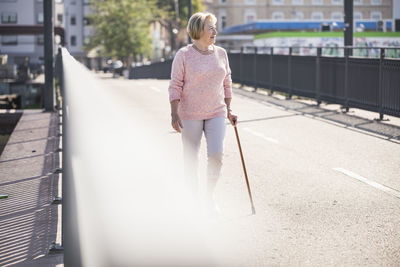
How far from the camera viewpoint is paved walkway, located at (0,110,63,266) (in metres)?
5.35

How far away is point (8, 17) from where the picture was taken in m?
99.5

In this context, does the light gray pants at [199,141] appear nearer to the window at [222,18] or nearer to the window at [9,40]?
the window at [9,40]

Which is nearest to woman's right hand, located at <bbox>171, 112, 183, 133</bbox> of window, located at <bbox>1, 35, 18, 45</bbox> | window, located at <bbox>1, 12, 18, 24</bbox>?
window, located at <bbox>1, 12, 18, 24</bbox>

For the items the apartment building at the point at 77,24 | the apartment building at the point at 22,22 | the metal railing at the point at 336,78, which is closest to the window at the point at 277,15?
the apartment building at the point at 77,24

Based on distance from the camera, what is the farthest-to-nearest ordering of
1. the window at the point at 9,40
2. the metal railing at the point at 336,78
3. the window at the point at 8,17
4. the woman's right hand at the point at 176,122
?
the window at the point at 9,40, the window at the point at 8,17, the metal railing at the point at 336,78, the woman's right hand at the point at 176,122

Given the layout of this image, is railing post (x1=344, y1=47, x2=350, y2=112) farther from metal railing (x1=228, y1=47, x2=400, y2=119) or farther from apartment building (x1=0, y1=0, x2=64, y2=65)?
apartment building (x1=0, y1=0, x2=64, y2=65)

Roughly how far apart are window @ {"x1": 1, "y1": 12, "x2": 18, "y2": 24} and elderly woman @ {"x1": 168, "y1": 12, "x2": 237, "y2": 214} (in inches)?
3793

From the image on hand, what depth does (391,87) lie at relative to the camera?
15305 mm

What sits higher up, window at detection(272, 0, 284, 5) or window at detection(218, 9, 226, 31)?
window at detection(272, 0, 284, 5)

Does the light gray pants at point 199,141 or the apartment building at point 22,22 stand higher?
the apartment building at point 22,22

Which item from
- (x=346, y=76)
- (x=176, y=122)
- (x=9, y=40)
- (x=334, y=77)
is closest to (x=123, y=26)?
(x=9, y=40)

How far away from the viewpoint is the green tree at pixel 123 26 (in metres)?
91.1

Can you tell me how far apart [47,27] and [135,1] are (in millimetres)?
77160

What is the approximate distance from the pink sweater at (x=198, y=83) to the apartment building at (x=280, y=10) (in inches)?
4226
